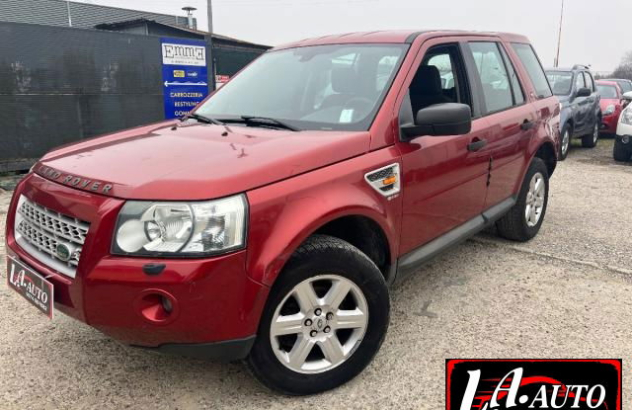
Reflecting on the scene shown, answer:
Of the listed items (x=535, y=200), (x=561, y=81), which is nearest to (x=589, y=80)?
(x=561, y=81)

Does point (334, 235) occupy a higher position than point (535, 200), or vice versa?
point (334, 235)

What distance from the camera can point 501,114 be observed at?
389cm

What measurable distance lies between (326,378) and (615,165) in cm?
856

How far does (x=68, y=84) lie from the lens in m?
7.96

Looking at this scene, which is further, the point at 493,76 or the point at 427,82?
the point at 493,76

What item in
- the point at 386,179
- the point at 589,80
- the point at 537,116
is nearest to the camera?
the point at 386,179

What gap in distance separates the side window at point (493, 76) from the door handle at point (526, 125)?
18 cm

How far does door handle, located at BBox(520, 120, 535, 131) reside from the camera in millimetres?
4132

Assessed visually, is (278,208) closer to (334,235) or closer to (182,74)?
(334,235)

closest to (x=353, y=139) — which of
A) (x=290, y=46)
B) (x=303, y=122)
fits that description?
(x=303, y=122)

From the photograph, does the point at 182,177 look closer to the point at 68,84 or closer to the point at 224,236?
the point at 224,236

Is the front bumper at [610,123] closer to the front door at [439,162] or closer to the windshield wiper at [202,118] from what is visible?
the front door at [439,162]

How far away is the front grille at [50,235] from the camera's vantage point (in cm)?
219

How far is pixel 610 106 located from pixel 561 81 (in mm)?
3492
